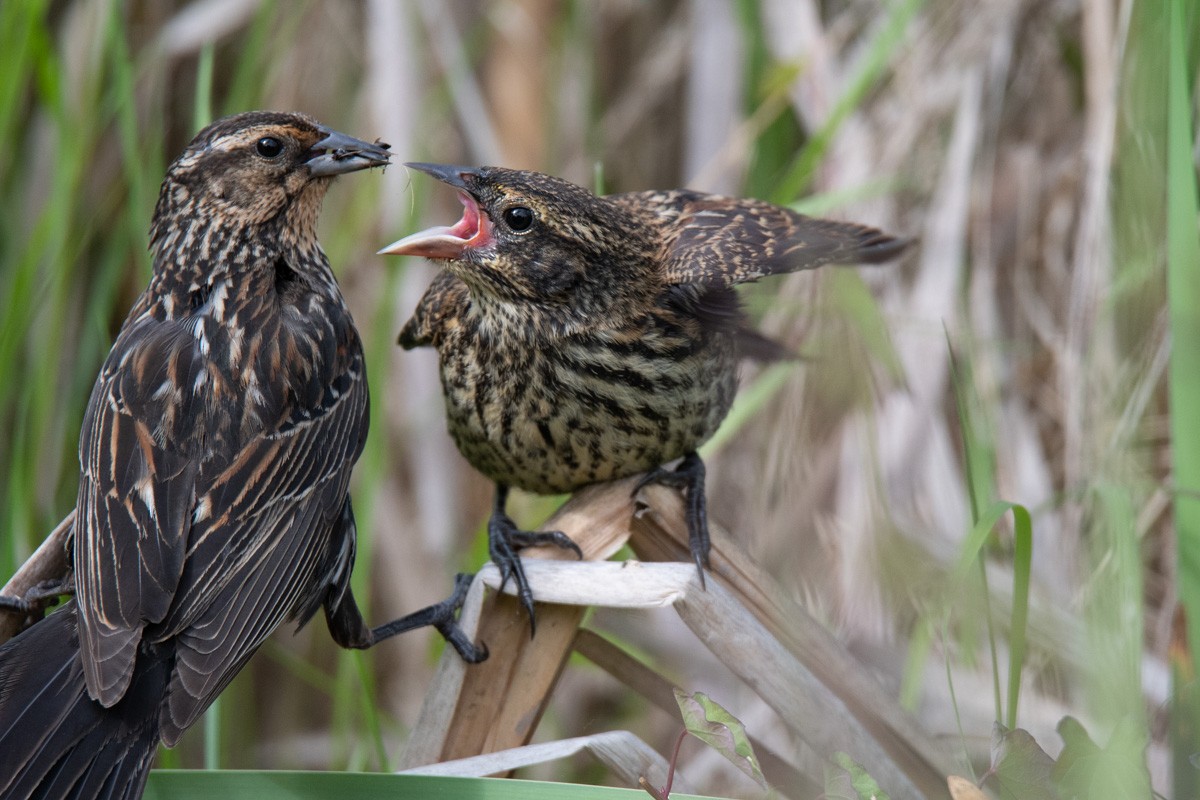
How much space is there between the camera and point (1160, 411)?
3262 mm

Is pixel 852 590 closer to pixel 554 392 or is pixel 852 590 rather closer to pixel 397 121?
pixel 554 392

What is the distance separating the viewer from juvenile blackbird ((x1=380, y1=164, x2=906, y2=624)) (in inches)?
104

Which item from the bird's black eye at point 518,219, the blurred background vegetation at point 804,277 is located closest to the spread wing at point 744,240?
the blurred background vegetation at point 804,277

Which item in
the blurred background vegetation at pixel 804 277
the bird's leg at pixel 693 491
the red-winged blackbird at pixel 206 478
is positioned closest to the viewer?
the red-winged blackbird at pixel 206 478

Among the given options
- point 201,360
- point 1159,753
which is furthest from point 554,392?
point 1159,753

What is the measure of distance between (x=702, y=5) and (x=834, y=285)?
1432 millimetres

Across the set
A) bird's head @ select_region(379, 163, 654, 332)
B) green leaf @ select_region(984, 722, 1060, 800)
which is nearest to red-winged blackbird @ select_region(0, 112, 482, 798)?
bird's head @ select_region(379, 163, 654, 332)

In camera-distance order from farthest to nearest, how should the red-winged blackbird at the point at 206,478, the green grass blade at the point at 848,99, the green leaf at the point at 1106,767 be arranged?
the green grass blade at the point at 848,99 → the red-winged blackbird at the point at 206,478 → the green leaf at the point at 1106,767

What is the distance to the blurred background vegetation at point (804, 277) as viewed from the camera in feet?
8.26

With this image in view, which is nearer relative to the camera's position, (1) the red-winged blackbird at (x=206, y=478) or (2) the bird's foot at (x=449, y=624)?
(1) the red-winged blackbird at (x=206, y=478)

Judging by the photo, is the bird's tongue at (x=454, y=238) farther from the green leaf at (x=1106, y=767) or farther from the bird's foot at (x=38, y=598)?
the green leaf at (x=1106, y=767)

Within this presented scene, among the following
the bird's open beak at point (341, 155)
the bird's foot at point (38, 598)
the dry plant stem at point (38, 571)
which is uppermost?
the bird's open beak at point (341, 155)

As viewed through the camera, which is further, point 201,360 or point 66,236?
point 66,236

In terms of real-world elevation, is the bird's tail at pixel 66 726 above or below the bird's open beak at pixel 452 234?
below
